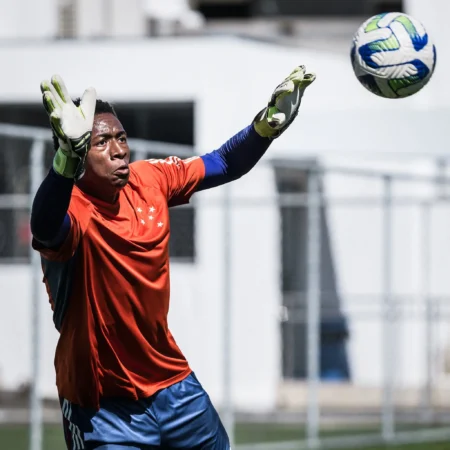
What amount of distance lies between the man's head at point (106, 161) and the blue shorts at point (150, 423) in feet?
2.84

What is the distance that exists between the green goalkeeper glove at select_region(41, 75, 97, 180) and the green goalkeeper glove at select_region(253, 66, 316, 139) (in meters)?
1.14

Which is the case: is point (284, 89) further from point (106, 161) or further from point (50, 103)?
point (50, 103)

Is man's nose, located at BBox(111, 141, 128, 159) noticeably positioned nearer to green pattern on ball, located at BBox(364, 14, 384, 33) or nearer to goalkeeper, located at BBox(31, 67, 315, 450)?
goalkeeper, located at BBox(31, 67, 315, 450)

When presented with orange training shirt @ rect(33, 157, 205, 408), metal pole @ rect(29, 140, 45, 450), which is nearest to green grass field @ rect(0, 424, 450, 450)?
metal pole @ rect(29, 140, 45, 450)

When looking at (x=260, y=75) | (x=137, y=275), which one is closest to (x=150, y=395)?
(x=137, y=275)

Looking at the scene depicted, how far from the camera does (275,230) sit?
15.5 m

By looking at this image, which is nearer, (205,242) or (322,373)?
(205,242)

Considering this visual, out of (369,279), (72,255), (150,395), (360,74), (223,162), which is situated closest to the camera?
(72,255)

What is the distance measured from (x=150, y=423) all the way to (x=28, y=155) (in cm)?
935

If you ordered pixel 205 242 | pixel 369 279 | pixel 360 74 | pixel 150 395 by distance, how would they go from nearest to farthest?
pixel 150 395
pixel 360 74
pixel 205 242
pixel 369 279

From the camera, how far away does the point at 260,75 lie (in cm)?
1767

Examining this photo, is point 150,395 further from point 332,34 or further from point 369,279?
point 332,34

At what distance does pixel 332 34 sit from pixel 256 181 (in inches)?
315

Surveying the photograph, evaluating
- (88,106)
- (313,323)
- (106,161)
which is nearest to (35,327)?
(313,323)
